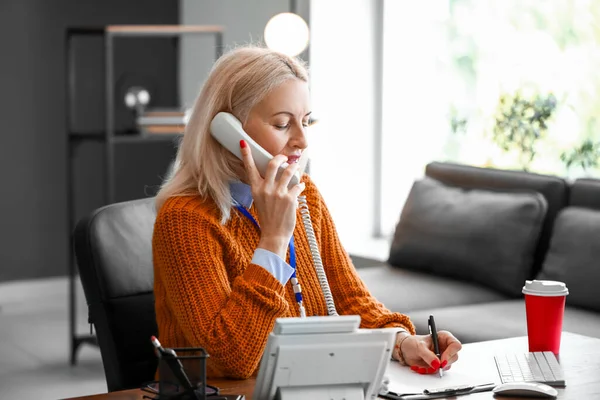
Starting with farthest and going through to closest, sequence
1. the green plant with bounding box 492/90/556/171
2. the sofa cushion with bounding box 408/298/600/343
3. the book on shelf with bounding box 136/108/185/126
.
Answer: the book on shelf with bounding box 136/108/185/126 < the green plant with bounding box 492/90/556/171 < the sofa cushion with bounding box 408/298/600/343

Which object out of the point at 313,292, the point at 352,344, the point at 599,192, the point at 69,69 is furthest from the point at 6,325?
the point at 352,344

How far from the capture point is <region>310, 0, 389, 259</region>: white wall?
5375mm

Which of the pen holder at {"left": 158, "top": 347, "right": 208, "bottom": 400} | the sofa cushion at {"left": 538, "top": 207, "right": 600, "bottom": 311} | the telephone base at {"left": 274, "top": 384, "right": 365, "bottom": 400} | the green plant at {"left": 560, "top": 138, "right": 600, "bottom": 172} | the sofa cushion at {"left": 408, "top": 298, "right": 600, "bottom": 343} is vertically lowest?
the sofa cushion at {"left": 408, "top": 298, "right": 600, "bottom": 343}

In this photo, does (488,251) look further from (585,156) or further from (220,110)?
(220,110)

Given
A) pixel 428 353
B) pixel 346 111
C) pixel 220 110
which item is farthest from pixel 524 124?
pixel 428 353

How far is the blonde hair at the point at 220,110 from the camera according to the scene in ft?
6.17

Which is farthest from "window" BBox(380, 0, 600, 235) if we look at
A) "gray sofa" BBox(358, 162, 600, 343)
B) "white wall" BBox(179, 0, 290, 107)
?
"white wall" BBox(179, 0, 290, 107)

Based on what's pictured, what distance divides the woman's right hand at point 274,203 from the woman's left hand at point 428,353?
0.28 m

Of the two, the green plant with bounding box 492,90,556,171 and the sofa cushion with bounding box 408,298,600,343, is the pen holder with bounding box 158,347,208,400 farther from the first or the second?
the green plant with bounding box 492,90,556,171

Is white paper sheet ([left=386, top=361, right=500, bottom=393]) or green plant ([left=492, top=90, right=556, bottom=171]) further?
green plant ([left=492, top=90, right=556, bottom=171])

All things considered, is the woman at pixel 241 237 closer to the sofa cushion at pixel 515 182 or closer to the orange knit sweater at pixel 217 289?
the orange knit sweater at pixel 217 289

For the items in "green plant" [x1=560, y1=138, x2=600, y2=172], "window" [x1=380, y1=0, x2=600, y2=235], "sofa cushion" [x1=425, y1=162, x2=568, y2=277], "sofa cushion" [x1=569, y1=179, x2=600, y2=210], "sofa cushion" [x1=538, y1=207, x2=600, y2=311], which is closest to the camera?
"sofa cushion" [x1=538, y1=207, x2=600, y2=311]

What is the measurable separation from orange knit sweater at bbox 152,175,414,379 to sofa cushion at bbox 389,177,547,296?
1660 mm

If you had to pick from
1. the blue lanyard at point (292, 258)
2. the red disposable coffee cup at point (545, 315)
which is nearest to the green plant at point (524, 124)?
the red disposable coffee cup at point (545, 315)
